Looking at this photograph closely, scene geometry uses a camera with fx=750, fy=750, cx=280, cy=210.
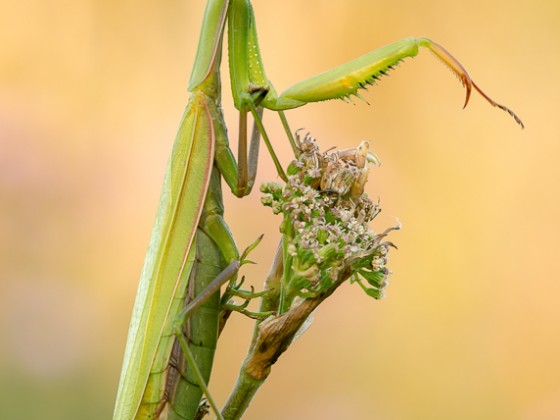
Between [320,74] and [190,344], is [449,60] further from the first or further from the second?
[190,344]

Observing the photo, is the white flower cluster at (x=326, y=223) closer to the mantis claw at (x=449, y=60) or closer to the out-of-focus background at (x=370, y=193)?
the mantis claw at (x=449, y=60)

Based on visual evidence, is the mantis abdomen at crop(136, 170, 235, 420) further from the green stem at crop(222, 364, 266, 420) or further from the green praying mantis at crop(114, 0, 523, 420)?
the green stem at crop(222, 364, 266, 420)

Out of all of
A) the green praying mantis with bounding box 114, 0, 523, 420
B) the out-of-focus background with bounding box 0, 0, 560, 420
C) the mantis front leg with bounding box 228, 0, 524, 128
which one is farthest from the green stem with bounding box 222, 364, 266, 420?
the out-of-focus background with bounding box 0, 0, 560, 420

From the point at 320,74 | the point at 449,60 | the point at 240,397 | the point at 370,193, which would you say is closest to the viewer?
the point at 240,397

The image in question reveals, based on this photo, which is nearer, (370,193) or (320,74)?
(320,74)

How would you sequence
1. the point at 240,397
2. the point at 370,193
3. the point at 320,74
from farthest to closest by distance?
the point at 370,193, the point at 320,74, the point at 240,397

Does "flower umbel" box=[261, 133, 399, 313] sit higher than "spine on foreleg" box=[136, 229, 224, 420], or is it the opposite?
"flower umbel" box=[261, 133, 399, 313]

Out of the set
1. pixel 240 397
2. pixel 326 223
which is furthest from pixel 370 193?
pixel 240 397

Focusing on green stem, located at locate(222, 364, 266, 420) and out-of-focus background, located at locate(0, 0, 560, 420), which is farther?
out-of-focus background, located at locate(0, 0, 560, 420)

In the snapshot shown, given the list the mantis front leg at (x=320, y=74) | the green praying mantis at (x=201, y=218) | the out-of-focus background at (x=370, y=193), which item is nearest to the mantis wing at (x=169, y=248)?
the green praying mantis at (x=201, y=218)
